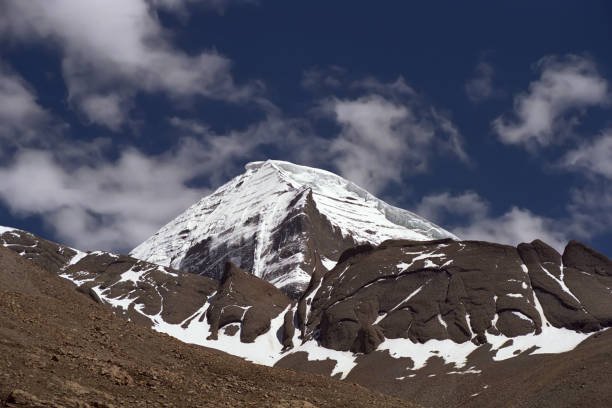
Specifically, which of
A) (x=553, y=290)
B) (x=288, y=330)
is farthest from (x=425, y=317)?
(x=288, y=330)

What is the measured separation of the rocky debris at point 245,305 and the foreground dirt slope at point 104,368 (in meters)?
118

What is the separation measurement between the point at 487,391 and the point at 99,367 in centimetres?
7120

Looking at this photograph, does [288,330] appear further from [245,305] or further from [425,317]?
[425,317]

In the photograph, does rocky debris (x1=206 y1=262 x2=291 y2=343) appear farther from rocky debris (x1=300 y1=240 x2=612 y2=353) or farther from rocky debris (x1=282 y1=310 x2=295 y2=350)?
rocky debris (x1=300 y1=240 x2=612 y2=353)

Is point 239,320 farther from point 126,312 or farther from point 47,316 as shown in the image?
point 47,316

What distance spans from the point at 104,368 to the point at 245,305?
144m

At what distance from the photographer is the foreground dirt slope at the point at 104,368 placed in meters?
25.5

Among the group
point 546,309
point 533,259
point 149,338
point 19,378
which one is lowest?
point 19,378

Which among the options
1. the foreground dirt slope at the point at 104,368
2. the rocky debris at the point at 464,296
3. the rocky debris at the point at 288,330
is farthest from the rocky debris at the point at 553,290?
the foreground dirt slope at the point at 104,368

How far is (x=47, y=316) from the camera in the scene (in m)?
36.5

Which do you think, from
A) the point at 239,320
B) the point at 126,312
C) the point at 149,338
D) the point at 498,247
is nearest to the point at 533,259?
the point at 498,247

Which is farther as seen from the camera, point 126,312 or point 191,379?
point 126,312

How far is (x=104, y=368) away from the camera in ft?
95.8

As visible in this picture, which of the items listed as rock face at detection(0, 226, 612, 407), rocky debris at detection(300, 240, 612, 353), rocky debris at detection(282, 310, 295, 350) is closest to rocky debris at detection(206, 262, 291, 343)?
rock face at detection(0, 226, 612, 407)
